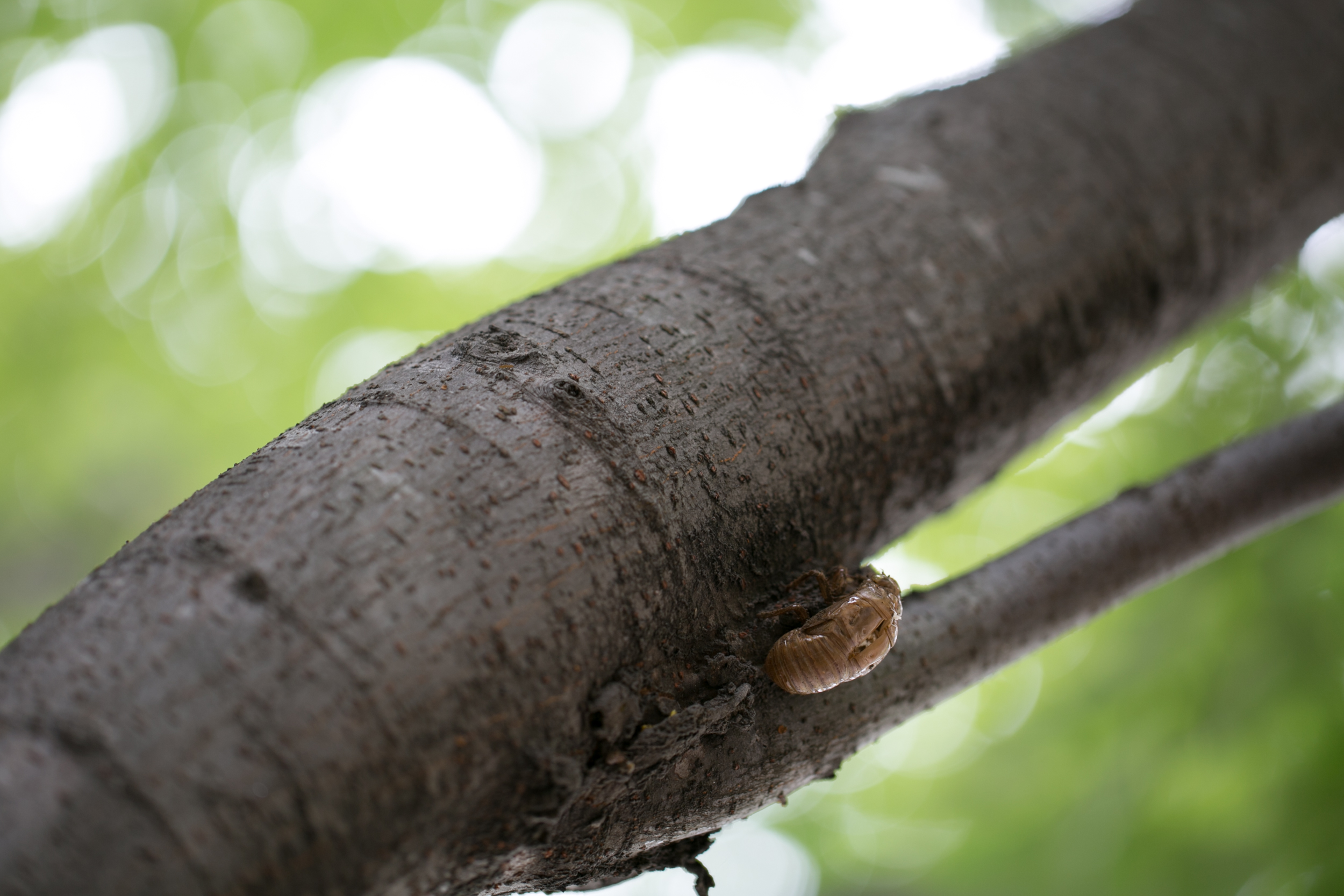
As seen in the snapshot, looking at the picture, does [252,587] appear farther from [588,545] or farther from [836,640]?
[836,640]

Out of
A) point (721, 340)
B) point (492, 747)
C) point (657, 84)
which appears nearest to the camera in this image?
point (492, 747)

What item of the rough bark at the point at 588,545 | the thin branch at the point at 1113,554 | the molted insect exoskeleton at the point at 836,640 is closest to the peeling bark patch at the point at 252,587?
the rough bark at the point at 588,545

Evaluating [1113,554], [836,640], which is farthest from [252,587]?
[1113,554]

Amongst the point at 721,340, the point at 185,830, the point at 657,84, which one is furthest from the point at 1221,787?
the point at 657,84

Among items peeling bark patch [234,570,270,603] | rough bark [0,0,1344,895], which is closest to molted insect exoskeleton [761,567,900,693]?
rough bark [0,0,1344,895]

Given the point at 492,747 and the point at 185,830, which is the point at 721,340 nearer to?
the point at 492,747

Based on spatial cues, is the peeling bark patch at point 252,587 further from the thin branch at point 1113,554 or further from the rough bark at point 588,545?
the thin branch at point 1113,554
